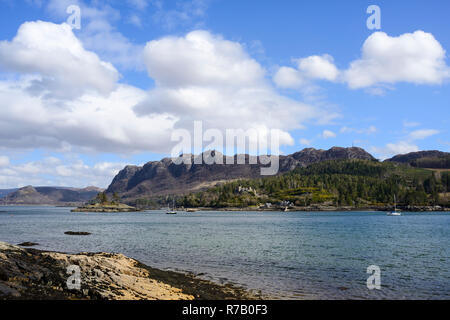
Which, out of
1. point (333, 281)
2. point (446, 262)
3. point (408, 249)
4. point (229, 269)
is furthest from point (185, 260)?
point (408, 249)

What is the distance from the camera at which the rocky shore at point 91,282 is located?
24500 mm

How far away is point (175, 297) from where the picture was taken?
1145 inches

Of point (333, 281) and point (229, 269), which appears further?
point (229, 269)

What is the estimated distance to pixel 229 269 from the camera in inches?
1880

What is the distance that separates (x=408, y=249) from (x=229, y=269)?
44.3 meters

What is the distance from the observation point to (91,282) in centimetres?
2889

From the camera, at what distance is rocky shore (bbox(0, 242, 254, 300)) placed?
24.5 meters
